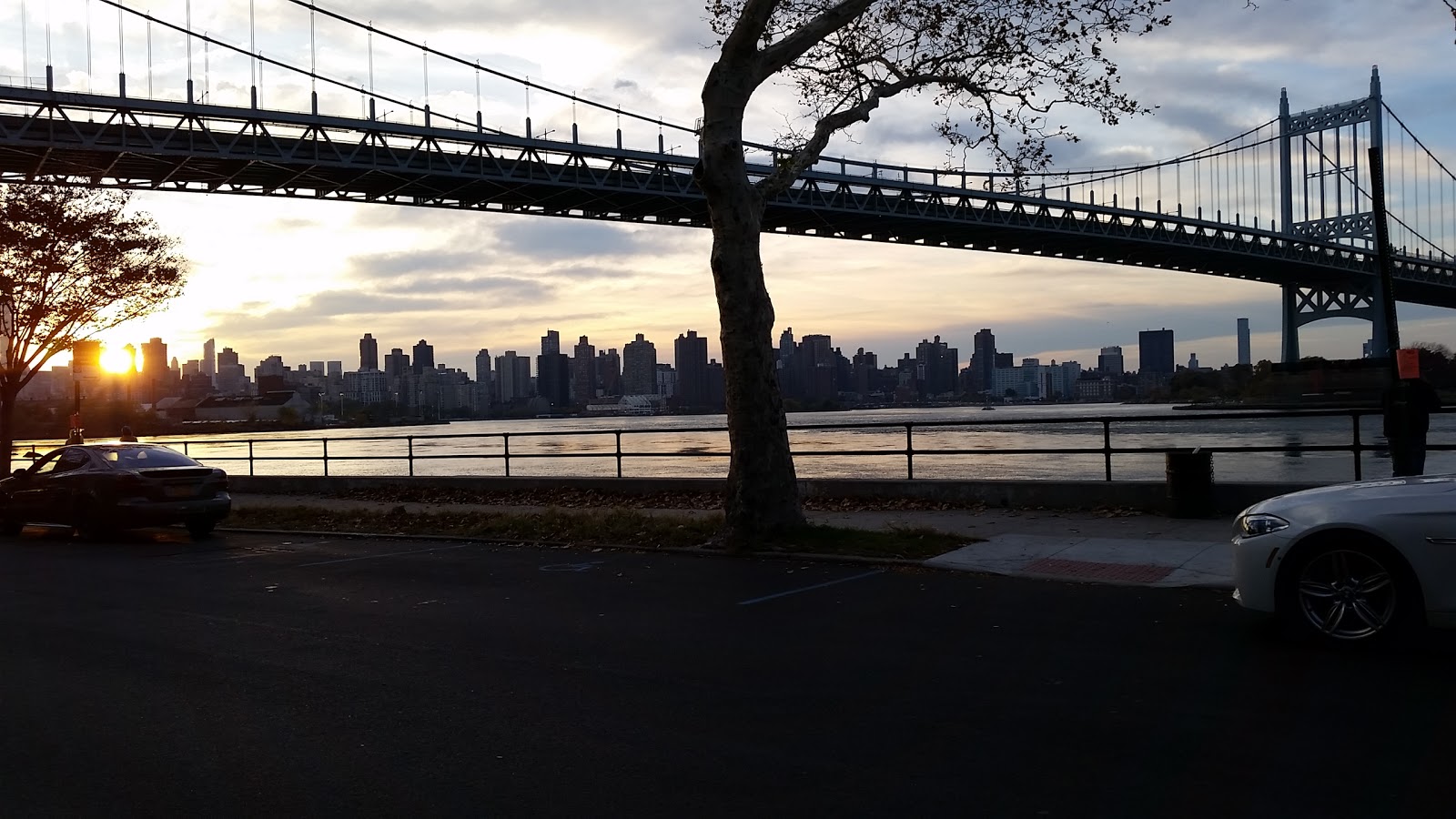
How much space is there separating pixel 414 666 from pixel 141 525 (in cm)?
1017

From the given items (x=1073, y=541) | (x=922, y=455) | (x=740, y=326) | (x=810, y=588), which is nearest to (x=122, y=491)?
(x=740, y=326)

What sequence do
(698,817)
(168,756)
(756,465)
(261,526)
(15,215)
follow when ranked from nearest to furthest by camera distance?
1. (698,817)
2. (168,756)
3. (756,465)
4. (261,526)
5. (15,215)

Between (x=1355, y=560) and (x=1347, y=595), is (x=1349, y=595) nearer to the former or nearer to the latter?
(x=1347, y=595)

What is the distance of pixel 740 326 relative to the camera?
12352 mm

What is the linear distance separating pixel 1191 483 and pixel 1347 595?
257 inches

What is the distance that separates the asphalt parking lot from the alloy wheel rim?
215mm

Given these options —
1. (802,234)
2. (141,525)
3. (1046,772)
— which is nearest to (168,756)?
(1046,772)

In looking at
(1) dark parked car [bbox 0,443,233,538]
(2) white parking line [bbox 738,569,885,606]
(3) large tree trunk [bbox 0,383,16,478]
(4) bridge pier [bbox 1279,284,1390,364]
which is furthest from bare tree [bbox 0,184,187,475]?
(4) bridge pier [bbox 1279,284,1390,364]

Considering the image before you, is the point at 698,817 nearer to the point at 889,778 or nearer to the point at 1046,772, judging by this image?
the point at 889,778

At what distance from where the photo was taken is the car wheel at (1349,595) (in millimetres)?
6312

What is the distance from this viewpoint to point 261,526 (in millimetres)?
16719

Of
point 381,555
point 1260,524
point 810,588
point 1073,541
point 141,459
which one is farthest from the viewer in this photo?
point 141,459

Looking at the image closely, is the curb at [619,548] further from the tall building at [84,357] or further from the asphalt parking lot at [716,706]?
the tall building at [84,357]

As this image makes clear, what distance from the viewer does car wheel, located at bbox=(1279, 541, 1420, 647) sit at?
6312 mm
